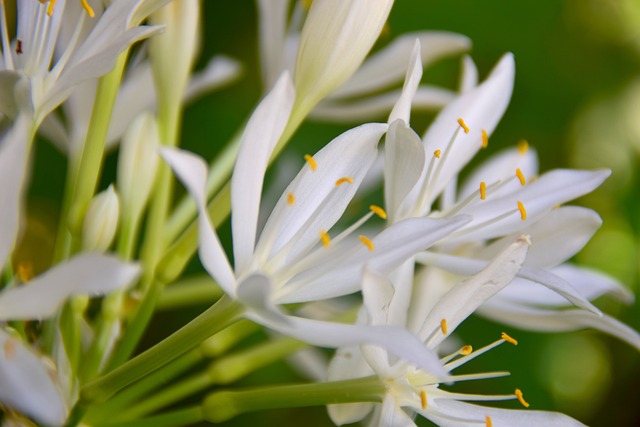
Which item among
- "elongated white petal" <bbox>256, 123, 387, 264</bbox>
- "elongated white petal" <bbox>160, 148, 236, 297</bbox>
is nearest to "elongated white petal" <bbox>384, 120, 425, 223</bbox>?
"elongated white petal" <bbox>256, 123, 387, 264</bbox>

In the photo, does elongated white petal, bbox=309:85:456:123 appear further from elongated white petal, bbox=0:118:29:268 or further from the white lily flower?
elongated white petal, bbox=0:118:29:268

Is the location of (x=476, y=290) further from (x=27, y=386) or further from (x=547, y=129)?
(x=547, y=129)

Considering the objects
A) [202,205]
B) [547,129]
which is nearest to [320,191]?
[202,205]

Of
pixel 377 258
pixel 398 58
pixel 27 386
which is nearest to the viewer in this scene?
pixel 27 386

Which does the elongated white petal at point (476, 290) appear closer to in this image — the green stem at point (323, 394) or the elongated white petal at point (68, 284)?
the green stem at point (323, 394)

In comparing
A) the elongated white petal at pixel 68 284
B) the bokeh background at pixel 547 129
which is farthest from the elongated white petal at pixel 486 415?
the bokeh background at pixel 547 129

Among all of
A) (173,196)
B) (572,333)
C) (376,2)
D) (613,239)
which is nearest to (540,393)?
(572,333)

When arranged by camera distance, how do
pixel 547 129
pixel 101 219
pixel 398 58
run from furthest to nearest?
pixel 547 129, pixel 398 58, pixel 101 219
